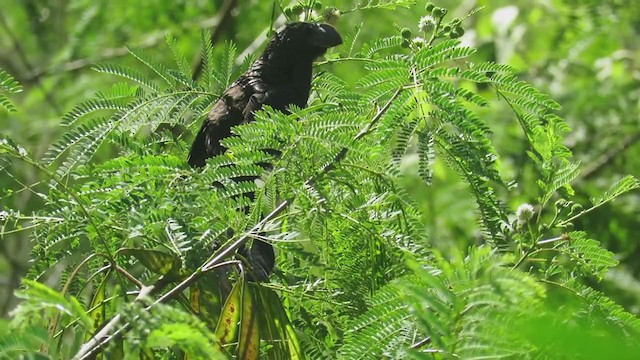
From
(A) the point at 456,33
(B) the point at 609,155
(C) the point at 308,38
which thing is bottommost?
(B) the point at 609,155

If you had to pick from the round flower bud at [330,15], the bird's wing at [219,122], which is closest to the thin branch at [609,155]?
the round flower bud at [330,15]

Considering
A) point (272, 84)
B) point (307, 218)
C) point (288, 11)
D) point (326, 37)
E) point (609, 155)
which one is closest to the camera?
point (307, 218)

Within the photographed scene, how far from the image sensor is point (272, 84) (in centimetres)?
354

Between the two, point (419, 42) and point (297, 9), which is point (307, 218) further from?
point (297, 9)

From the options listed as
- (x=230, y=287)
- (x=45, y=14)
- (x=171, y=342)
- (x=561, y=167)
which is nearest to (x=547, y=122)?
(x=561, y=167)

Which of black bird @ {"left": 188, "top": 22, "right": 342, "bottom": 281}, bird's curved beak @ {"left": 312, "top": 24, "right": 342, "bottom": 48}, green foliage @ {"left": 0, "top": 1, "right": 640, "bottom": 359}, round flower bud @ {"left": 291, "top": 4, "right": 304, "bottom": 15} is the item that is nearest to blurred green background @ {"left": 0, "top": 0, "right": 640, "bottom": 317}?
black bird @ {"left": 188, "top": 22, "right": 342, "bottom": 281}

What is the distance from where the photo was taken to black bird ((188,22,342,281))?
10.5 ft

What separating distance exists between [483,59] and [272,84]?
3518 millimetres

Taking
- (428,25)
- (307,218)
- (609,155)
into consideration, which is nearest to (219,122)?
(428,25)

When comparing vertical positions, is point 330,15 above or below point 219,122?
above

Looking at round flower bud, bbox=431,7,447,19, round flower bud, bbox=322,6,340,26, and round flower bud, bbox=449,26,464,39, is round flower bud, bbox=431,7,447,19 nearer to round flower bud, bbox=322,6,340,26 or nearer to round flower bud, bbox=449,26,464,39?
round flower bud, bbox=449,26,464,39

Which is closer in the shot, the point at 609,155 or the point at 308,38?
the point at 308,38

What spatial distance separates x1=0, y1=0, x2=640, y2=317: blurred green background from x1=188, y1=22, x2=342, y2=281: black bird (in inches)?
102

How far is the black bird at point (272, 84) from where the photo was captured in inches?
126
